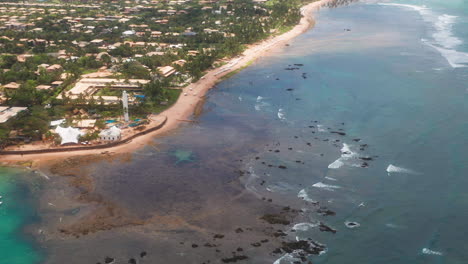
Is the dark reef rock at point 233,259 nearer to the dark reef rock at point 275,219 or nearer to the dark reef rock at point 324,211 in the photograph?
the dark reef rock at point 275,219

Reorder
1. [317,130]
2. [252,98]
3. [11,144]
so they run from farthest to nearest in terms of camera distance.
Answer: [252,98] → [317,130] → [11,144]

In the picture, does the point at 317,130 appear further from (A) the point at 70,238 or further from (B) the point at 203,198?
(A) the point at 70,238

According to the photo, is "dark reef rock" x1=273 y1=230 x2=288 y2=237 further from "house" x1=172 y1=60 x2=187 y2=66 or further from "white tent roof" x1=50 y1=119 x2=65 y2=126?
"house" x1=172 y1=60 x2=187 y2=66

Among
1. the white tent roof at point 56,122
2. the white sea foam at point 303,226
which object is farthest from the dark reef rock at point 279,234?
the white tent roof at point 56,122

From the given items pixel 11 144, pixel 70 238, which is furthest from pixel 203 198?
pixel 11 144

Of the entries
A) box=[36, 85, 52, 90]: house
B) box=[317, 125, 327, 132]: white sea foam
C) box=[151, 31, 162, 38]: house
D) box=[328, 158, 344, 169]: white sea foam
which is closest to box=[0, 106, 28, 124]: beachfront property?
box=[36, 85, 52, 90]: house

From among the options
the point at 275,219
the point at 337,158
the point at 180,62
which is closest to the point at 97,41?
the point at 180,62
